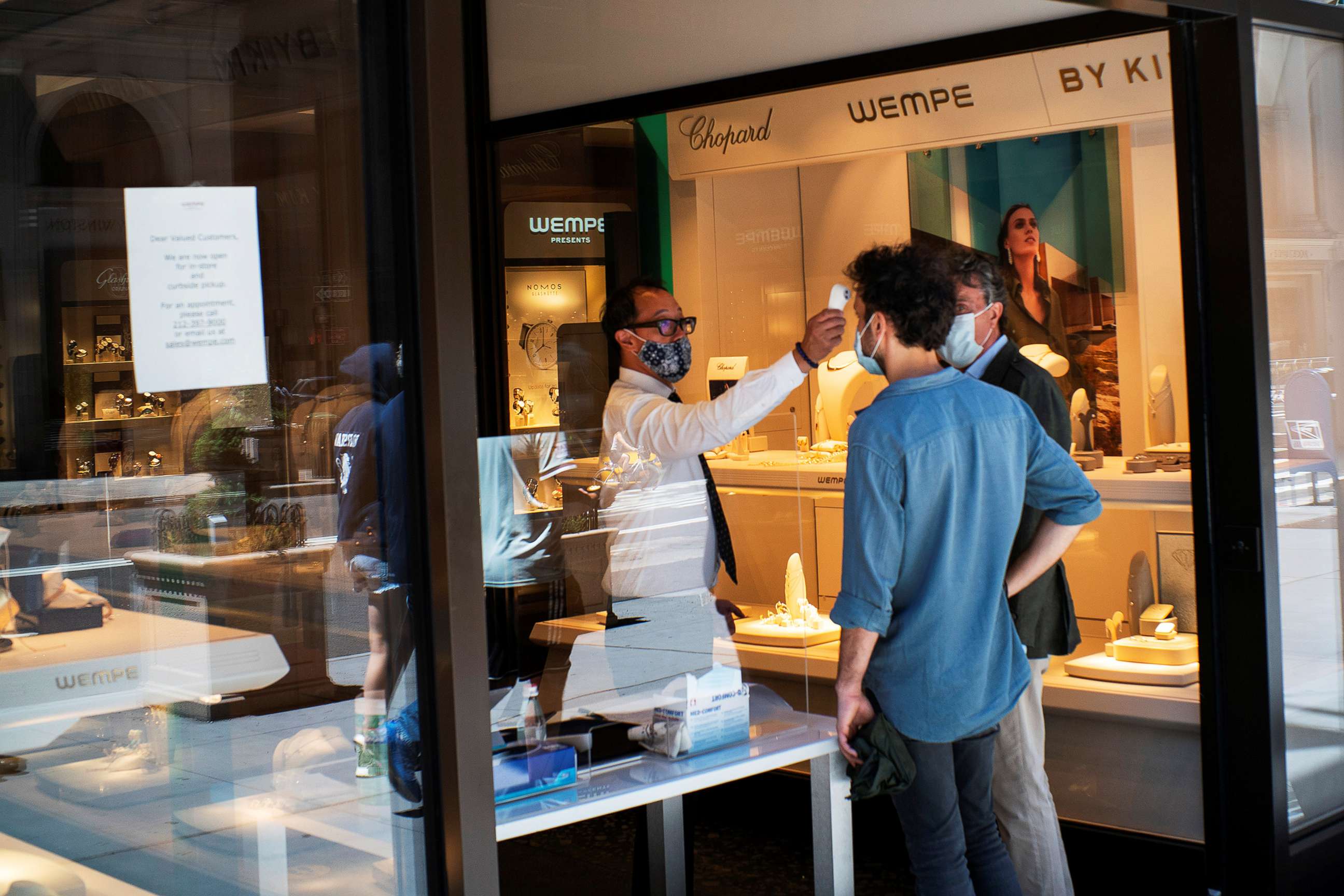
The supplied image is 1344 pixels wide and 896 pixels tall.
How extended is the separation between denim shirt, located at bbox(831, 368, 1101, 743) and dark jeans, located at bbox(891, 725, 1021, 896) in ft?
0.22

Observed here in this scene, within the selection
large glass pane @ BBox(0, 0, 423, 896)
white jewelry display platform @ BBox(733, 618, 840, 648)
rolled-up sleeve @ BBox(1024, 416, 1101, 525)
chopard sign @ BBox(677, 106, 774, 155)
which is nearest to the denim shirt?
rolled-up sleeve @ BBox(1024, 416, 1101, 525)

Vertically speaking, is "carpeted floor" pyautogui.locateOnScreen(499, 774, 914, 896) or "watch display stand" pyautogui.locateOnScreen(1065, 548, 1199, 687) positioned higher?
"watch display stand" pyautogui.locateOnScreen(1065, 548, 1199, 687)

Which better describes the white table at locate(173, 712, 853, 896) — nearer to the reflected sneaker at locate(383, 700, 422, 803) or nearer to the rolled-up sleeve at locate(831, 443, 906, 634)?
the reflected sneaker at locate(383, 700, 422, 803)

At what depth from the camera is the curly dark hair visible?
2.81 m

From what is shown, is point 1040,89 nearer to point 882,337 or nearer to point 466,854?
point 882,337

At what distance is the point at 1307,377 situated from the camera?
3531 millimetres

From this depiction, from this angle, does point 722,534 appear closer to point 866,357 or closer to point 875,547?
point 866,357

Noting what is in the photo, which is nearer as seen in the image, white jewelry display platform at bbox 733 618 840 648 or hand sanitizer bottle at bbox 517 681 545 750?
hand sanitizer bottle at bbox 517 681 545 750

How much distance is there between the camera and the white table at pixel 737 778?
226cm

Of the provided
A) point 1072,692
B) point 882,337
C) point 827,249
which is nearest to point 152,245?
point 882,337

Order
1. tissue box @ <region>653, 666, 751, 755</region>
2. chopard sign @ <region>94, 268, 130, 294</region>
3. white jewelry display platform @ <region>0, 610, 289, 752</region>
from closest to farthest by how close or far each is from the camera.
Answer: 1. chopard sign @ <region>94, 268, 130, 294</region>
2. white jewelry display platform @ <region>0, 610, 289, 752</region>
3. tissue box @ <region>653, 666, 751, 755</region>

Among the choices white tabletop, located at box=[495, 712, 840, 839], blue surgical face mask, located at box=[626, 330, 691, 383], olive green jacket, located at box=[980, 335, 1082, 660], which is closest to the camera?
white tabletop, located at box=[495, 712, 840, 839]

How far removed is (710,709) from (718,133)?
3.95m

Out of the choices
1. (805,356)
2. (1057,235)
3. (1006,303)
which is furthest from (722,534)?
(1057,235)
